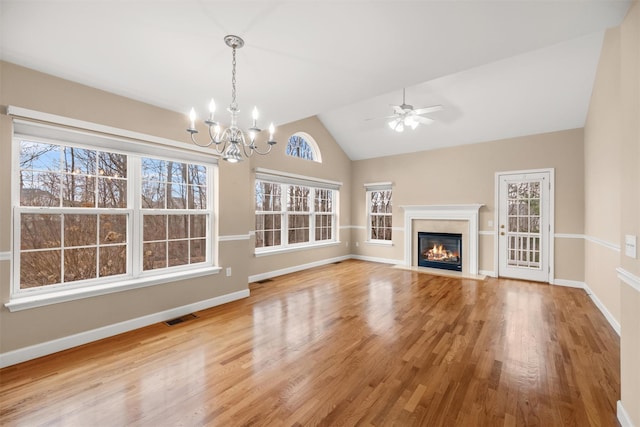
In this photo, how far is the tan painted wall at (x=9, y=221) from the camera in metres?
2.35

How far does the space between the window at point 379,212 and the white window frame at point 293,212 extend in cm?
87

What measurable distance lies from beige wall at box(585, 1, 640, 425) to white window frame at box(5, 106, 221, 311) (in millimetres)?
3966

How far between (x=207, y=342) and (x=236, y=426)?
4.11ft

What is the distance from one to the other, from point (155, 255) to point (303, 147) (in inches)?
153

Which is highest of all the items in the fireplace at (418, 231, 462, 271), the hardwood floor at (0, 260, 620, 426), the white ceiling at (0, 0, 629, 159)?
the white ceiling at (0, 0, 629, 159)

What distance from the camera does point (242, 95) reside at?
3.11 m

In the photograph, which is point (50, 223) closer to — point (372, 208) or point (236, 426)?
point (236, 426)

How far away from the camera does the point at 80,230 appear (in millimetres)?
2812

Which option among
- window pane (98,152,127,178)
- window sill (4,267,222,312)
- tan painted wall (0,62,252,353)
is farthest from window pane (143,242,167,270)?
window pane (98,152,127,178)

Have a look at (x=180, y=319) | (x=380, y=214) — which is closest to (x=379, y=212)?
(x=380, y=214)

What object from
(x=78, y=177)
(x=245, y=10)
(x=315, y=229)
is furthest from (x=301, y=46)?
(x=315, y=229)

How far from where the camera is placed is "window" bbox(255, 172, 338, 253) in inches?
212

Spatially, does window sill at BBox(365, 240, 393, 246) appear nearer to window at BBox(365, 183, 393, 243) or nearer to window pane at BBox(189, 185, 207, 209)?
window at BBox(365, 183, 393, 243)

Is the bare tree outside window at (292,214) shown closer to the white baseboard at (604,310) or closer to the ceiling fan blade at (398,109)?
the ceiling fan blade at (398,109)
